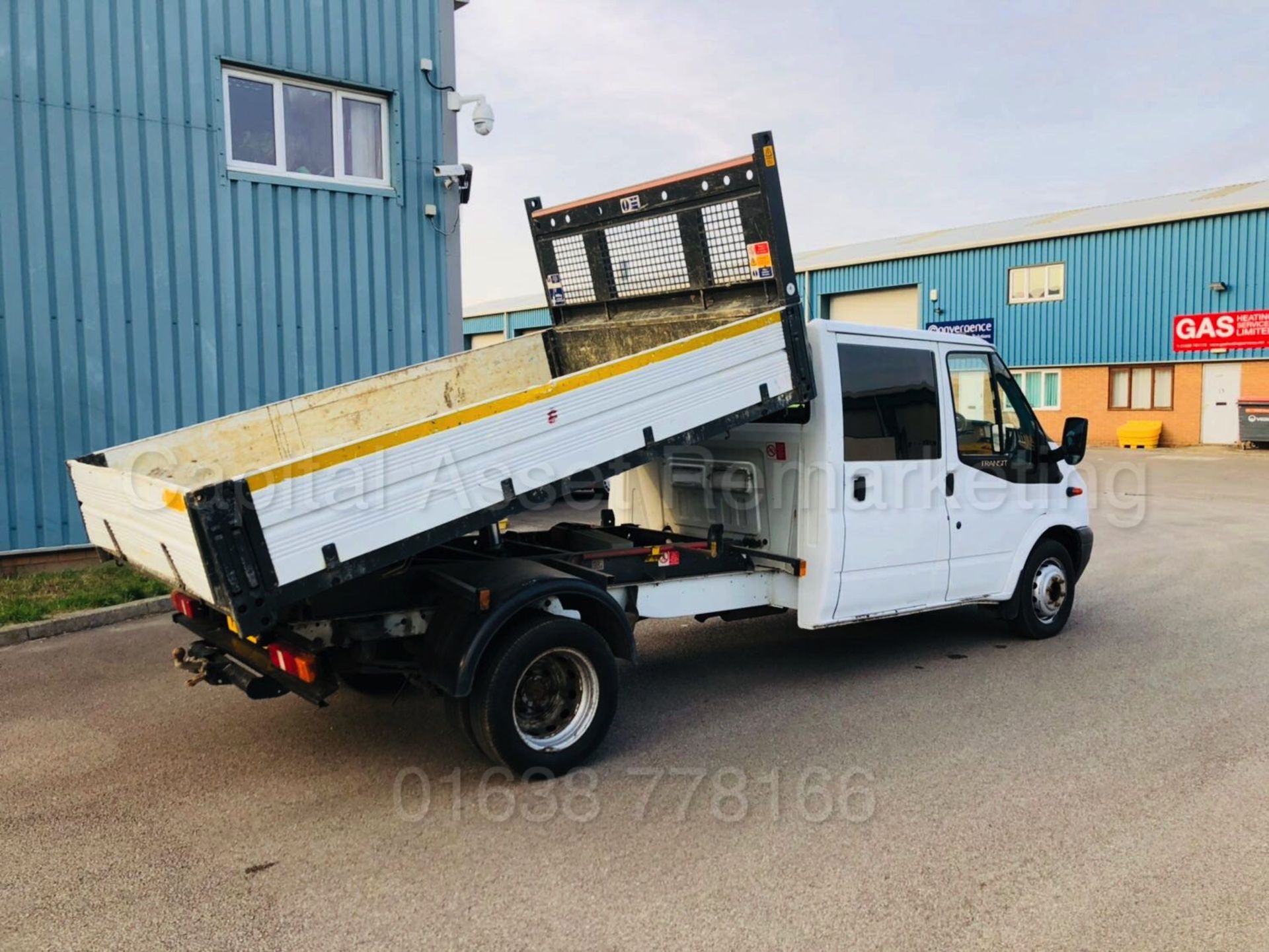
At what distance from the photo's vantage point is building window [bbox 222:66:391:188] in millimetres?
10383

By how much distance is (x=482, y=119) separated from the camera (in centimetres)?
1144

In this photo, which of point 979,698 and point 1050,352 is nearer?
point 979,698

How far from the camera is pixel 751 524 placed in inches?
251

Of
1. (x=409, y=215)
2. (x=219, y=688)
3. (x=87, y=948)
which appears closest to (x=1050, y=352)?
(x=409, y=215)

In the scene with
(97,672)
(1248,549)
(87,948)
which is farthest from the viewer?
(1248,549)

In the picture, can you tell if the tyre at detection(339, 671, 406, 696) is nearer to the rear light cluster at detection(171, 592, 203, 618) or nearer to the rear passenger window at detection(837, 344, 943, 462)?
the rear light cluster at detection(171, 592, 203, 618)

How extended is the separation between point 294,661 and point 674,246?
3219 millimetres

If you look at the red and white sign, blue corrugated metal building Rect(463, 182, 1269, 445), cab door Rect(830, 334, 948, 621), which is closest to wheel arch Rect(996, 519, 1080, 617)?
cab door Rect(830, 334, 948, 621)

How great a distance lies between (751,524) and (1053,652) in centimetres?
248

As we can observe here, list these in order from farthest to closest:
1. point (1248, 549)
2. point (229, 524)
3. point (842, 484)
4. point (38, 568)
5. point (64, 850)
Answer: point (1248, 549) → point (38, 568) → point (842, 484) → point (64, 850) → point (229, 524)

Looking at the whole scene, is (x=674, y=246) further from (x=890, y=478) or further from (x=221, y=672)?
(x=221, y=672)

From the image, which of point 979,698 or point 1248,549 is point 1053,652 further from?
point 1248,549

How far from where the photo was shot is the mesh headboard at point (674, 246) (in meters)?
5.55

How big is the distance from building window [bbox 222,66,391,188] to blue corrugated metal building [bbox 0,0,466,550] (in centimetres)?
2
